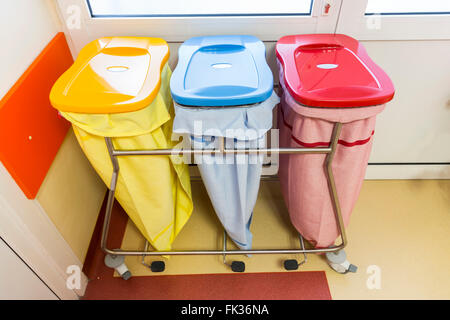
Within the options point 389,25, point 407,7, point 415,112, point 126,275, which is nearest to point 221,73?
point 389,25

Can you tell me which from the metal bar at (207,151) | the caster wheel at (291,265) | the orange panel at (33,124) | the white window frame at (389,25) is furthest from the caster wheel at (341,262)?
the orange panel at (33,124)

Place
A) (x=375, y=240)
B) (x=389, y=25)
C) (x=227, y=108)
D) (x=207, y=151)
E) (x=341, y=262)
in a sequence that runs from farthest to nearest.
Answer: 1. (x=375, y=240)
2. (x=341, y=262)
3. (x=389, y=25)
4. (x=207, y=151)
5. (x=227, y=108)

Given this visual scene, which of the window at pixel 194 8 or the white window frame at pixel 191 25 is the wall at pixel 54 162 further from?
the window at pixel 194 8

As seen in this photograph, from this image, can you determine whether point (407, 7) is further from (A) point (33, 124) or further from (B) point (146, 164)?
(A) point (33, 124)

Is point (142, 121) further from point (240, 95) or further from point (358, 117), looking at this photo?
point (358, 117)

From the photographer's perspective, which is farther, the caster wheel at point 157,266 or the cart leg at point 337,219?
the caster wheel at point 157,266

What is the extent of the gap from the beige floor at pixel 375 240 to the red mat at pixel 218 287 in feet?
0.13

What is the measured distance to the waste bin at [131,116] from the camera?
1025 millimetres

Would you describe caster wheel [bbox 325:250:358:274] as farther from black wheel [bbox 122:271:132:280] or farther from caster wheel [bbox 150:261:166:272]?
black wheel [bbox 122:271:132:280]

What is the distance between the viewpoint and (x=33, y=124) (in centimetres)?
117

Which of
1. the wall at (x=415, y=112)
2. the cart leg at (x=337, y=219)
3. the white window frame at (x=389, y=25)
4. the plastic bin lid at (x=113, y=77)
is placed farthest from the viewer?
the wall at (x=415, y=112)

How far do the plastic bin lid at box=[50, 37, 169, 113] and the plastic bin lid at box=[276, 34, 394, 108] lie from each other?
19.8 inches

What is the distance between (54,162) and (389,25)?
5.27 ft

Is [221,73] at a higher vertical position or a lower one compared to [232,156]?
higher
